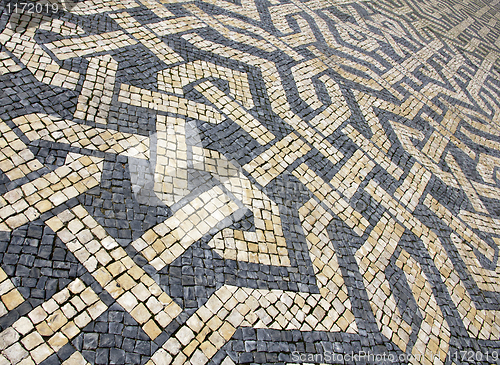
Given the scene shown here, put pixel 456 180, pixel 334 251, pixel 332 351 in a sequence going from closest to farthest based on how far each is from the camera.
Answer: pixel 332 351 < pixel 334 251 < pixel 456 180

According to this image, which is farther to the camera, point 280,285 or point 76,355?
point 280,285

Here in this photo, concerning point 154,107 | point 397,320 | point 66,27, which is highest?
point 66,27

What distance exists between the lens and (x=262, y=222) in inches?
185

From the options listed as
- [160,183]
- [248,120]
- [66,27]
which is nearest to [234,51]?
[248,120]

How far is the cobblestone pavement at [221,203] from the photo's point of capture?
139 inches

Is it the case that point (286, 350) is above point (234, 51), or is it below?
below

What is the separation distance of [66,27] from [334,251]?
19.4 feet

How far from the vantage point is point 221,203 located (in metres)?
4.64

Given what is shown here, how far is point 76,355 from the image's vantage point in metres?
3.09

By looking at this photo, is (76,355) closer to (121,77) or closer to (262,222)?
(262,222)

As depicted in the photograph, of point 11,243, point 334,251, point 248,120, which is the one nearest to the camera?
point 11,243

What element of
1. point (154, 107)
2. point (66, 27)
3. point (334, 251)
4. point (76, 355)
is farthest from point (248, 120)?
point (76, 355)

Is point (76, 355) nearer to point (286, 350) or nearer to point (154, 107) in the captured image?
point (286, 350)

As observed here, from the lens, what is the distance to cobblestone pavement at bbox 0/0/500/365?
11.6ft
